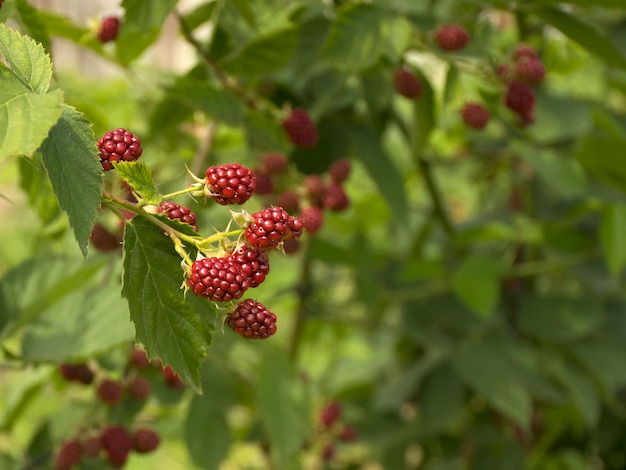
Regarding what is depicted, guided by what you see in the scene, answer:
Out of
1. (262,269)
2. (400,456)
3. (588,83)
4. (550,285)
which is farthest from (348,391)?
(262,269)

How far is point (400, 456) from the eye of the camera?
6.48 feet

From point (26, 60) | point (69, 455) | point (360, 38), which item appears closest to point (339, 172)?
point (360, 38)

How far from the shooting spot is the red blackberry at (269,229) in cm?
63

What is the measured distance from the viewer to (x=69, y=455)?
1.12 metres

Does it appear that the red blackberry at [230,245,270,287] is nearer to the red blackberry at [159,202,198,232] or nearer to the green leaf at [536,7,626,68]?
the red blackberry at [159,202,198,232]

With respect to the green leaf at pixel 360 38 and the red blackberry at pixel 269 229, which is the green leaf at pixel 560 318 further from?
the red blackberry at pixel 269 229

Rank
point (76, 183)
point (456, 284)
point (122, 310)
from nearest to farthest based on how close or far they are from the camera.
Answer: point (76, 183) → point (122, 310) → point (456, 284)

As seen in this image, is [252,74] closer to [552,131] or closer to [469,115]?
[469,115]

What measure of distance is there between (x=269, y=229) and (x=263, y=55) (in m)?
0.55

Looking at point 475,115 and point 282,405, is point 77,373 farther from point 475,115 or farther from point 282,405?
point 475,115

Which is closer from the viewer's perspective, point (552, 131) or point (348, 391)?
point (552, 131)

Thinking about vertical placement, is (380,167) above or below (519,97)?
below

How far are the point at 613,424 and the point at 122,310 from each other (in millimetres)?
1301

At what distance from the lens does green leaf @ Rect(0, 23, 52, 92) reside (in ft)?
1.99
